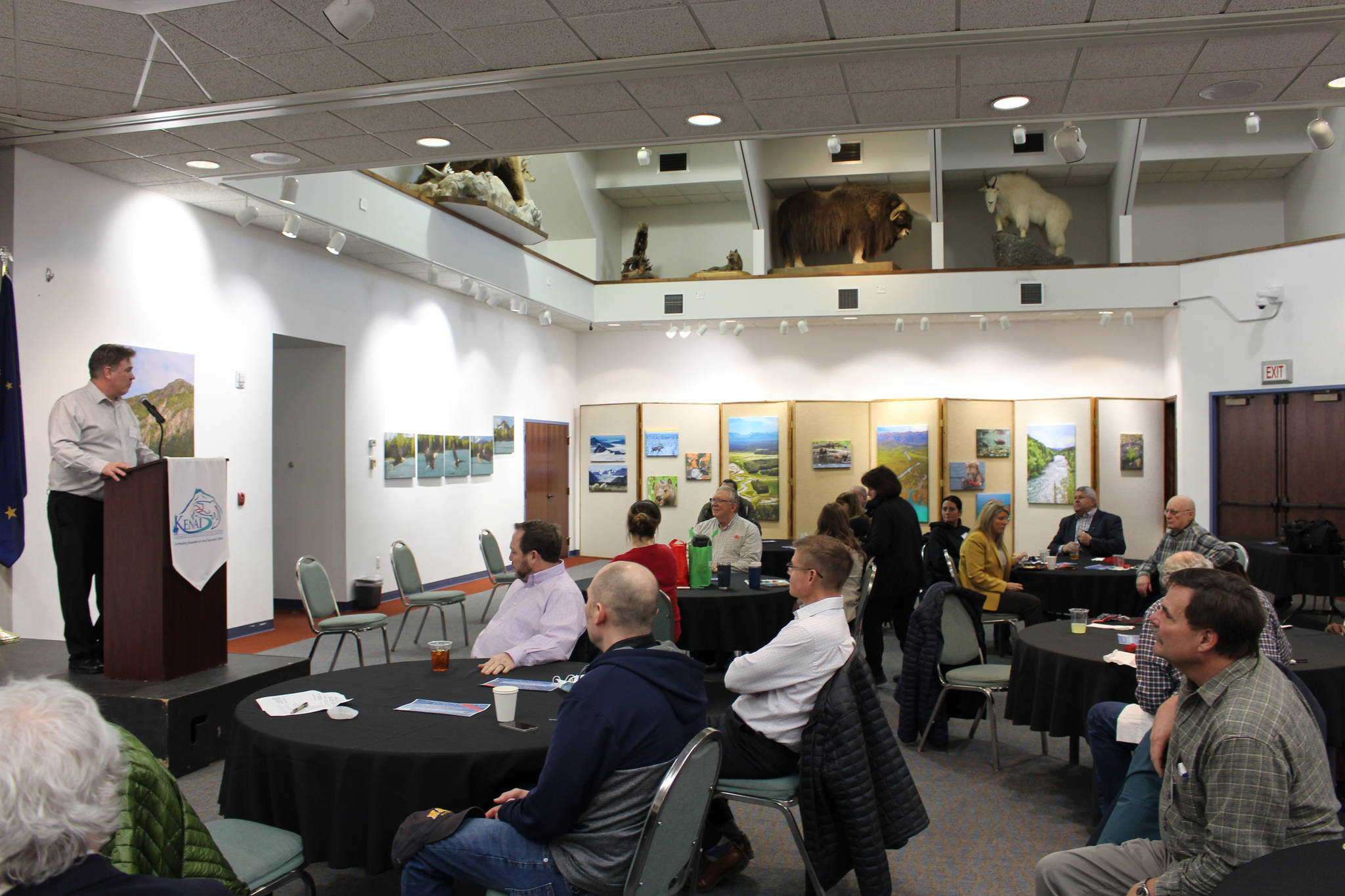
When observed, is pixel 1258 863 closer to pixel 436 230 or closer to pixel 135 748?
pixel 135 748

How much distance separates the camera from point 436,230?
31.3 feet

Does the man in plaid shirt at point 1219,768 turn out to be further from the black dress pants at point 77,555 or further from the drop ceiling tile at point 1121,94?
the black dress pants at point 77,555

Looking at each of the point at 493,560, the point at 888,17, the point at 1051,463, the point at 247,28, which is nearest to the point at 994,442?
the point at 1051,463

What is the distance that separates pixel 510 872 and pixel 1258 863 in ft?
5.63

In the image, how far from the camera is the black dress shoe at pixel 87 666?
486 centimetres

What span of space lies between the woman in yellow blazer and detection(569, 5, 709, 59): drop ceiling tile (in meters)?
3.95

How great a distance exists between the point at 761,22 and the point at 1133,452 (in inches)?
406

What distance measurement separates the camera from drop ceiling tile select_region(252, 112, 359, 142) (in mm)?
5348

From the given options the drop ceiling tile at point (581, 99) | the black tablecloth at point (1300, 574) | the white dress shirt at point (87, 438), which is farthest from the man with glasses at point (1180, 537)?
the white dress shirt at point (87, 438)

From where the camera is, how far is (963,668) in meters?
5.04

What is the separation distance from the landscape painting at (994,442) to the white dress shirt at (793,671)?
10221 mm

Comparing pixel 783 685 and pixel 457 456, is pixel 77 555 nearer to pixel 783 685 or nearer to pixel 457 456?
pixel 783 685

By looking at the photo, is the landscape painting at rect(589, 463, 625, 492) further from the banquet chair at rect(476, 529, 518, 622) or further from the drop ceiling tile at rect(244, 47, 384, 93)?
the drop ceiling tile at rect(244, 47, 384, 93)

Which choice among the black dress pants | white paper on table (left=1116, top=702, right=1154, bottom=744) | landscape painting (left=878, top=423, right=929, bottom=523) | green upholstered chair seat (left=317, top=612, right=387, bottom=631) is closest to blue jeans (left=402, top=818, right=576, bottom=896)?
white paper on table (left=1116, top=702, right=1154, bottom=744)
